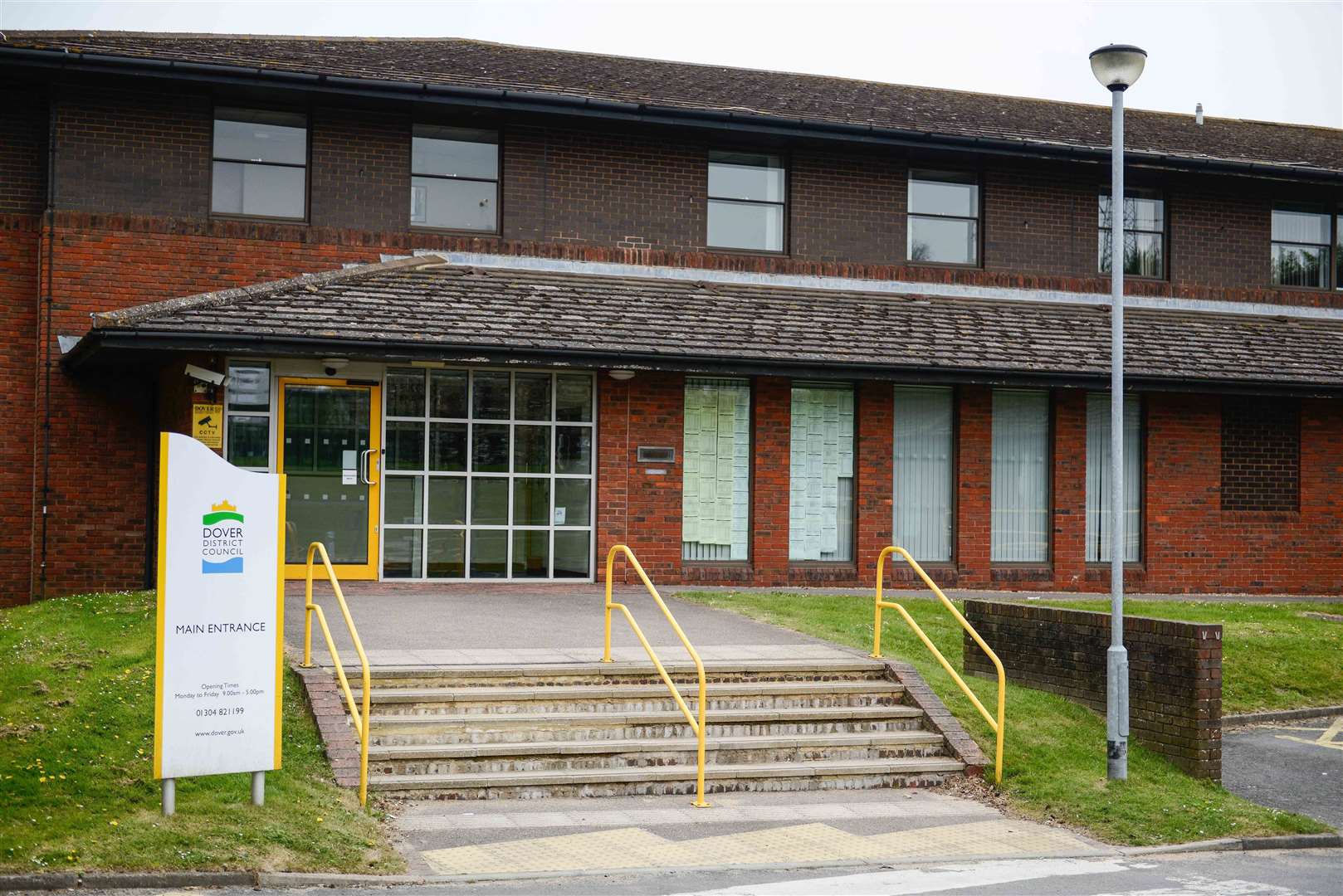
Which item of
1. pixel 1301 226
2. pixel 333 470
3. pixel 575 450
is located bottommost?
pixel 333 470

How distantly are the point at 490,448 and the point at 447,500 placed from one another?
2.70 ft

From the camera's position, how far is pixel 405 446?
16719mm

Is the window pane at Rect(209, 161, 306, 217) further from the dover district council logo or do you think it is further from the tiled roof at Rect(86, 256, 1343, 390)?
the dover district council logo

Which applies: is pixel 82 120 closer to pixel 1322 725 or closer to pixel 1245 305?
pixel 1322 725

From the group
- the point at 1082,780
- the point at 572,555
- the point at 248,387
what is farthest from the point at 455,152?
the point at 1082,780

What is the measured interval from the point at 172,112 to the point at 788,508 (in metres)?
9.04

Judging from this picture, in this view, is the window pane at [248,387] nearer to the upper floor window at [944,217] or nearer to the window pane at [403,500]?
the window pane at [403,500]

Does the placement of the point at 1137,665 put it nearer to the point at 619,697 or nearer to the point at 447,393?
the point at 619,697

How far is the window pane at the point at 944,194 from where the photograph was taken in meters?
19.8

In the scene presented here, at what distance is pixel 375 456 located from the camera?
16.6 meters

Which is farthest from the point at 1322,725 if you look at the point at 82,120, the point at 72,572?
the point at 82,120

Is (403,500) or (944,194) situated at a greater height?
(944,194)

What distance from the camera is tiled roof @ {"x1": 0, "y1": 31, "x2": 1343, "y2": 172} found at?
17906 mm

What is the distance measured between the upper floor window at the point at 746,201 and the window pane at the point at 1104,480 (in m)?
4.95
